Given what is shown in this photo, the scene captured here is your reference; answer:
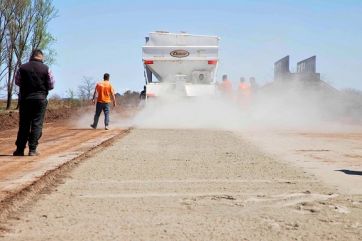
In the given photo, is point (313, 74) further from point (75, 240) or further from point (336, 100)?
point (75, 240)

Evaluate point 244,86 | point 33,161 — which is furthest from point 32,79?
point 244,86

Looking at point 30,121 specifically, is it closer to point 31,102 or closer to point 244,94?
point 31,102

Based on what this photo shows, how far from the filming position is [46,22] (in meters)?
41.5

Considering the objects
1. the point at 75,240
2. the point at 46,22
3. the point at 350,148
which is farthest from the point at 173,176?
the point at 46,22

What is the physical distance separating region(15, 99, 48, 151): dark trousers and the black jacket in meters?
0.13

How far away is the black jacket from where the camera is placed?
409 inches

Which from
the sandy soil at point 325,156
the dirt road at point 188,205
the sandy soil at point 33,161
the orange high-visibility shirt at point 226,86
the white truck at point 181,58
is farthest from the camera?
the orange high-visibility shirt at point 226,86

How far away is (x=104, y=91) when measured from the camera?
1908cm

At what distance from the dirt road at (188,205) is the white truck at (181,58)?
1387cm

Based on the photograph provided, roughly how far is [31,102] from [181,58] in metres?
13.0

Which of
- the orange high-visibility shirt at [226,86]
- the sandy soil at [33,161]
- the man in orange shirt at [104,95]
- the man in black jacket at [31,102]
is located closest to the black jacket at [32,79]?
the man in black jacket at [31,102]

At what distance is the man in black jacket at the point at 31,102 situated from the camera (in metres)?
10.4

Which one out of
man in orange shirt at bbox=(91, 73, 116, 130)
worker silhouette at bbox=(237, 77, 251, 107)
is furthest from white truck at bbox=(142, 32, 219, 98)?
man in orange shirt at bbox=(91, 73, 116, 130)

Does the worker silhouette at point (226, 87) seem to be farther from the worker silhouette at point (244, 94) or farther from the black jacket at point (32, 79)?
the black jacket at point (32, 79)
